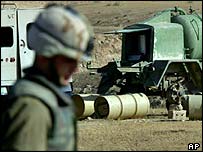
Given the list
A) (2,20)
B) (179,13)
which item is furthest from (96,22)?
(2,20)

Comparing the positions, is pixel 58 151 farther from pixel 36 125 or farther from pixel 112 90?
pixel 112 90

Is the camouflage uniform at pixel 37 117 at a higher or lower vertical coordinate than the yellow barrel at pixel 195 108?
higher

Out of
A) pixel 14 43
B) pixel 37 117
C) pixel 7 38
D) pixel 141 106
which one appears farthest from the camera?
pixel 7 38

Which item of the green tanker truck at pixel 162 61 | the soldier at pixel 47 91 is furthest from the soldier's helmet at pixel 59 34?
the green tanker truck at pixel 162 61

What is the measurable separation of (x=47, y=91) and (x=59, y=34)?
257mm

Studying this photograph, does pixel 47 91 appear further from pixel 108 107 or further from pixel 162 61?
pixel 162 61

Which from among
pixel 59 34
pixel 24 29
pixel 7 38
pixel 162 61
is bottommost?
pixel 162 61

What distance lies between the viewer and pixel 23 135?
3299 millimetres

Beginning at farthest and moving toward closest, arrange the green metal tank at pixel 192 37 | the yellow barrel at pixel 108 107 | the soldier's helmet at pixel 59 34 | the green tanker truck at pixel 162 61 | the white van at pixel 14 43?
the green metal tank at pixel 192 37 → the green tanker truck at pixel 162 61 → the white van at pixel 14 43 → the yellow barrel at pixel 108 107 → the soldier's helmet at pixel 59 34

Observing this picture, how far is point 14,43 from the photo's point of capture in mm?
18641

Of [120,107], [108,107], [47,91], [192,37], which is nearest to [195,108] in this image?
[120,107]

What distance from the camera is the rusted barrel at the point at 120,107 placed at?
17531mm

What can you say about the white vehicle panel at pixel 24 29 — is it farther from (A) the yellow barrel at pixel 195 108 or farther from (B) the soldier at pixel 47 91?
(B) the soldier at pixel 47 91

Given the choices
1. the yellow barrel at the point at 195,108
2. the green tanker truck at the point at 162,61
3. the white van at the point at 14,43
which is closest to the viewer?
the yellow barrel at the point at 195,108
